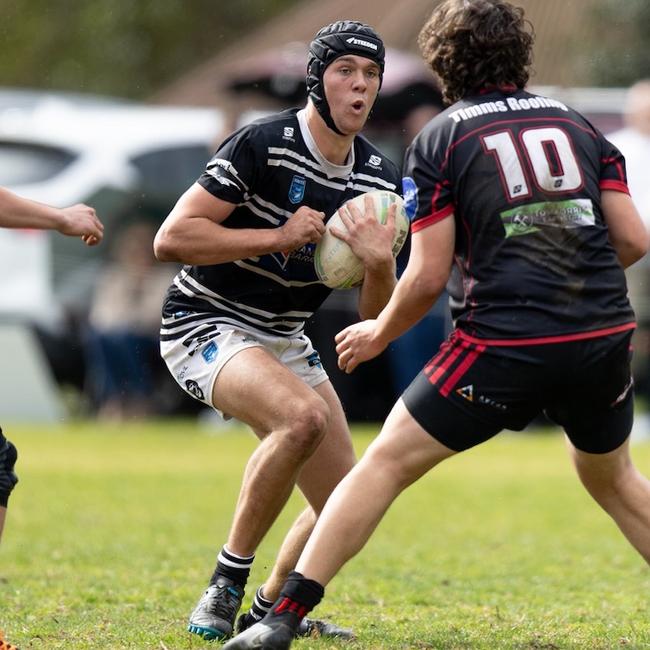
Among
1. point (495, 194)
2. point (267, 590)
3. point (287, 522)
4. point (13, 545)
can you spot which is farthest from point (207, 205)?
point (287, 522)

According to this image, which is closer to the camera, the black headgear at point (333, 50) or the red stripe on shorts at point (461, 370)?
the red stripe on shorts at point (461, 370)

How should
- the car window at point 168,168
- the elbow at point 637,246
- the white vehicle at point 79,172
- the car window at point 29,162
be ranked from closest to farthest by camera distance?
the elbow at point 637,246, the white vehicle at point 79,172, the car window at point 29,162, the car window at point 168,168

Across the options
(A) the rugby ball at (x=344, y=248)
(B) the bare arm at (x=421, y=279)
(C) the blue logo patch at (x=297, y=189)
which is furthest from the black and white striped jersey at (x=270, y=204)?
(B) the bare arm at (x=421, y=279)

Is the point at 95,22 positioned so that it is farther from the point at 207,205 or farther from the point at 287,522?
the point at 207,205

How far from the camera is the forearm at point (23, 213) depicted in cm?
537

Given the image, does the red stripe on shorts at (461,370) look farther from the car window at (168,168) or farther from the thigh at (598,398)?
the car window at (168,168)

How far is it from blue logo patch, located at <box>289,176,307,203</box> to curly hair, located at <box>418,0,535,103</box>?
85 cm

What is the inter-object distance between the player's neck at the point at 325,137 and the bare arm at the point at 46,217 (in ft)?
3.16

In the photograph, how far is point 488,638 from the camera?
19.1 ft

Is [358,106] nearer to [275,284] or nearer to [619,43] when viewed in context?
[275,284]

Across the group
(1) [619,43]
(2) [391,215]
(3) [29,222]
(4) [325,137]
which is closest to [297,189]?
(4) [325,137]

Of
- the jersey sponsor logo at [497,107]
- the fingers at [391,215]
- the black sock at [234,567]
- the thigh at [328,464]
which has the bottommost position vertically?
the black sock at [234,567]

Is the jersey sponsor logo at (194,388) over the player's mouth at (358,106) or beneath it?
beneath

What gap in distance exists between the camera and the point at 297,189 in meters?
5.99
